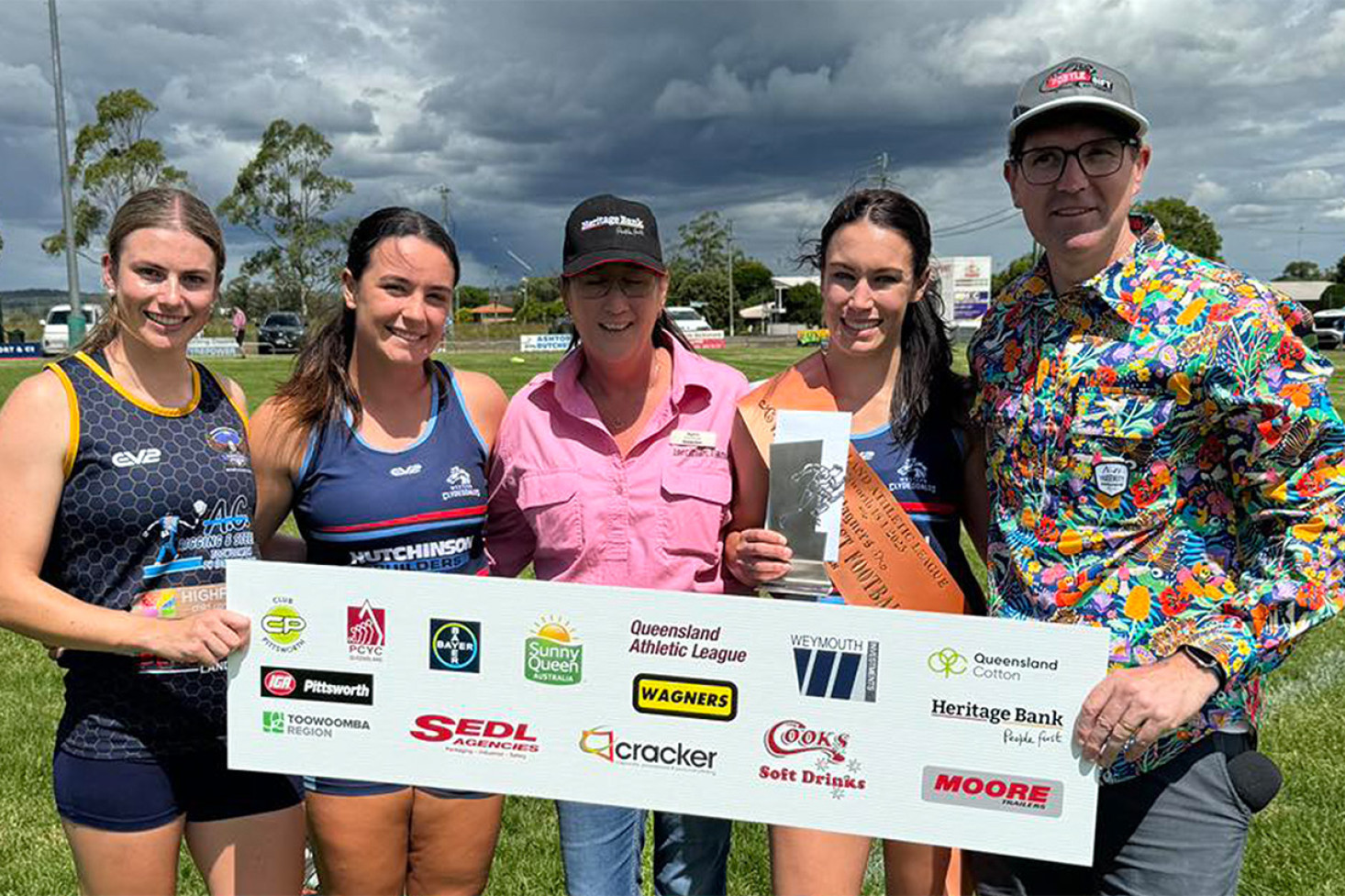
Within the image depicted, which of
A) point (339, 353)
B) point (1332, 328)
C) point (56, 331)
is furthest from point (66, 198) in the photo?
point (1332, 328)

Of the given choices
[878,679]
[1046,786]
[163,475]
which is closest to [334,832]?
[163,475]

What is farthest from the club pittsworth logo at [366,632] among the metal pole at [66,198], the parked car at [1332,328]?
the parked car at [1332,328]

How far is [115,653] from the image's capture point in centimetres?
260

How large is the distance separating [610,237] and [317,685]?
5.23 feet

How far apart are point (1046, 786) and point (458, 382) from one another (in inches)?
85.2

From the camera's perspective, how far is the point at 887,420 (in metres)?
2.85

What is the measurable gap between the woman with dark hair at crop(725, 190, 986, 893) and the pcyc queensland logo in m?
0.31

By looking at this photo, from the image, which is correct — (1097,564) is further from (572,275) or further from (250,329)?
(250,329)

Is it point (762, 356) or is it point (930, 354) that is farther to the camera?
point (762, 356)

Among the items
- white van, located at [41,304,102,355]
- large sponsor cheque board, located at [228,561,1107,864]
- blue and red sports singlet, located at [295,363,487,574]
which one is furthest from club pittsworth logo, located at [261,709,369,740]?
white van, located at [41,304,102,355]

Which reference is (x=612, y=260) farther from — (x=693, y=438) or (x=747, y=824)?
(x=747, y=824)

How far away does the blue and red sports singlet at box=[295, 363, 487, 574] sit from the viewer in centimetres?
289

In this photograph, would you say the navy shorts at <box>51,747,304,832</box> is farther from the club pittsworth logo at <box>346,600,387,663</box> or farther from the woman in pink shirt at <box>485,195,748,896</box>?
the woman in pink shirt at <box>485,195,748,896</box>

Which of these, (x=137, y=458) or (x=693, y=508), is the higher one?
(x=137, y=458)
